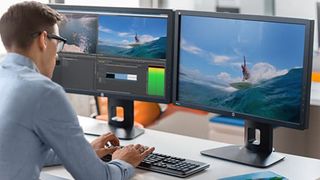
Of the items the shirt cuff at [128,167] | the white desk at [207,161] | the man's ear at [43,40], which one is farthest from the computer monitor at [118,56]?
the man's ear at [43,40]

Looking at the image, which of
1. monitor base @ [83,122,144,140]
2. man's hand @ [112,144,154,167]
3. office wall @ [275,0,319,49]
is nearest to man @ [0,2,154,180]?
man's hand @ [112,144,154,167]

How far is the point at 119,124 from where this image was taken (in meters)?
2.69

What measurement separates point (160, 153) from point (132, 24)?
1.84 feet

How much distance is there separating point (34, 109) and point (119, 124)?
96cm

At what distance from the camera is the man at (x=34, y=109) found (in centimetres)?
177

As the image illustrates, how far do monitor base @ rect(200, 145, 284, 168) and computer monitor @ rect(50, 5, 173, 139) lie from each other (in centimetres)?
31

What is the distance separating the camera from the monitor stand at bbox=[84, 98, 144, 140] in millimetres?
2627

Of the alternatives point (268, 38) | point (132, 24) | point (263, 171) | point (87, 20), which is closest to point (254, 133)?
point (263, 171)

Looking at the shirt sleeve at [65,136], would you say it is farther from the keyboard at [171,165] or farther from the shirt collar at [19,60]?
the keyboard at [171,165]

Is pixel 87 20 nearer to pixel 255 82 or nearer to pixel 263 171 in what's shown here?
pixel 255 82

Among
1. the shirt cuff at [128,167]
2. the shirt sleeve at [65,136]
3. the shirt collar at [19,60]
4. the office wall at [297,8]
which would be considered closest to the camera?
the shirt sleeve at [65,136]

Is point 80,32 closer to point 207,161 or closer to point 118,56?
point 118,56

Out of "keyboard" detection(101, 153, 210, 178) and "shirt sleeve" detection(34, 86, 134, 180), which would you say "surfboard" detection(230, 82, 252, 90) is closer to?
"keyboard" detection(101, 153, 210, 178)

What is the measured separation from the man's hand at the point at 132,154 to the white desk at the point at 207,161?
52 millimetres
